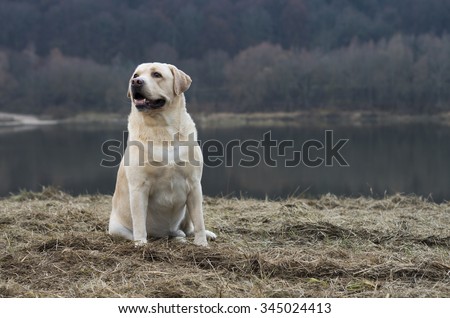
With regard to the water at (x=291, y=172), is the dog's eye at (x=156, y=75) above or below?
above

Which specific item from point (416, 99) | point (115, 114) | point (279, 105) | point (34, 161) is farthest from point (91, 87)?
point (34, 161)

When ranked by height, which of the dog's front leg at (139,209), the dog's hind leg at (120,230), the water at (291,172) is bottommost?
the water at (291,172)

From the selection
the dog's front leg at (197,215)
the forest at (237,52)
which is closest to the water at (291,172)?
the dog's front leg at (197,215)

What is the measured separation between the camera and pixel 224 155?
68.8ft

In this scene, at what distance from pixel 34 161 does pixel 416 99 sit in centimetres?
3501

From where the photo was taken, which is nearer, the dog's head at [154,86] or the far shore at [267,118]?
the dog's head at [154,86]

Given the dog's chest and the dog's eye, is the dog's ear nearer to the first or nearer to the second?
the dog's eye

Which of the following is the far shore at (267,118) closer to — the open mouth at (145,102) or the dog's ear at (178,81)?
the dog's ear at (178,81)

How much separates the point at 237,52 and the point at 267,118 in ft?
79.7

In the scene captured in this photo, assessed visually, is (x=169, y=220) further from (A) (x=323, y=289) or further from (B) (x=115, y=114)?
(B) (x=115, y=114)

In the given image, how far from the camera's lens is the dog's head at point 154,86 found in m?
5.46

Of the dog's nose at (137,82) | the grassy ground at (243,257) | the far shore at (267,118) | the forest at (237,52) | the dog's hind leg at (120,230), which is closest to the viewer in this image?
the grassy ground at (243,257)

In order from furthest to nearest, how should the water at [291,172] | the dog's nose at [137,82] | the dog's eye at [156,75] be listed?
the water at [291,172] < the dog's eye at [156,75] < the dog's nose at [137,82]
